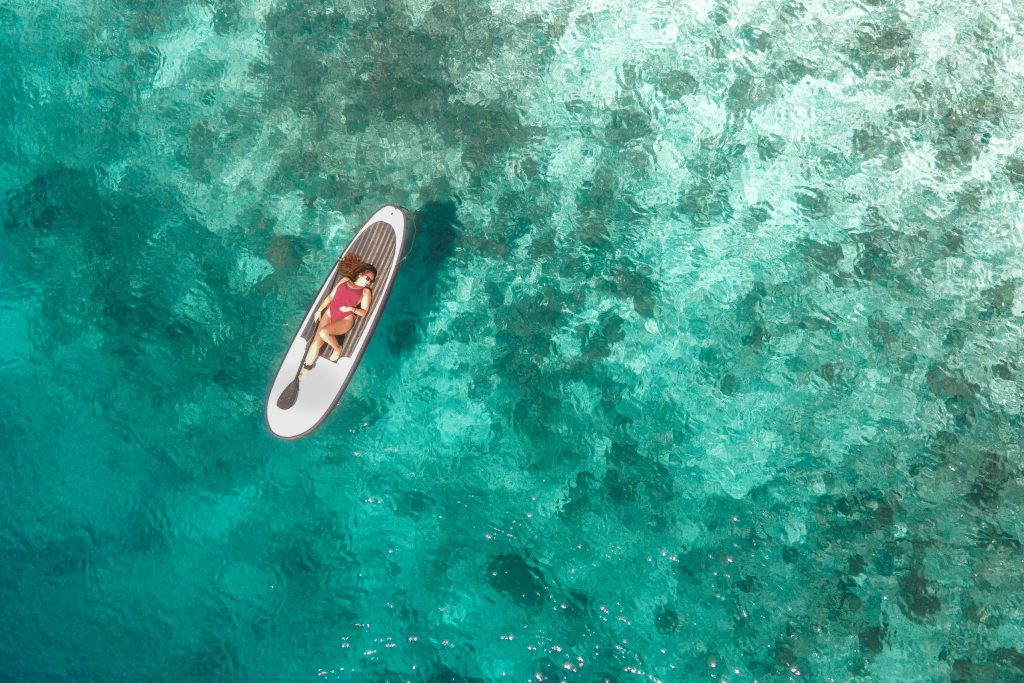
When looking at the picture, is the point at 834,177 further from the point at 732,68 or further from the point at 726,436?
the point at 726,436

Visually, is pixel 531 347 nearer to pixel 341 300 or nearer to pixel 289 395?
pixel 341 300

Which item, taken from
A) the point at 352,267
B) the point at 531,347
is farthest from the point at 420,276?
the point at 531,347

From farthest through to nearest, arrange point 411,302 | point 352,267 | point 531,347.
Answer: point 411,302 < point 531,347 < point 352,267

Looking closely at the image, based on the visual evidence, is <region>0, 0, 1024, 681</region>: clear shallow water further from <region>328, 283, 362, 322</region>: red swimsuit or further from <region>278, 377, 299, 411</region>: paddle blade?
<region>328, 283, 362, 322</region>: red swimsuit

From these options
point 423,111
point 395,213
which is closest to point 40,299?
point 395,213

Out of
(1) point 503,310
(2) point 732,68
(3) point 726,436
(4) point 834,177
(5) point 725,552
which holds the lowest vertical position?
(5) point 725,552

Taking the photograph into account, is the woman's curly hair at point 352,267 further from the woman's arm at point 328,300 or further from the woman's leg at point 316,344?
the woman's leg at point 316,344

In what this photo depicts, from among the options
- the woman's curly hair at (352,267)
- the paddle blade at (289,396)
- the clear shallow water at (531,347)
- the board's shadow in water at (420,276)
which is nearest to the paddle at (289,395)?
the paddle blade at (289,396)

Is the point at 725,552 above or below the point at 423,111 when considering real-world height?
below

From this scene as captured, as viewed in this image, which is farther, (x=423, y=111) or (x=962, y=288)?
(x=423, y=111)
